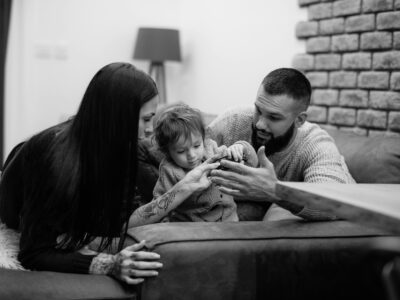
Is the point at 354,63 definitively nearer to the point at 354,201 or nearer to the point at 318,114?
the point at 318,114

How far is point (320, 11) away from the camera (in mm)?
2941

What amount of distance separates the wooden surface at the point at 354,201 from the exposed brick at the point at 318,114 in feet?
5.09

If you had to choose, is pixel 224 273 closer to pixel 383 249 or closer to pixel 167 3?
pixel 383 249

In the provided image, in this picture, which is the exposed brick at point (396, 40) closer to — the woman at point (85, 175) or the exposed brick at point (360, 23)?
the exposed brick at point (360, 23)

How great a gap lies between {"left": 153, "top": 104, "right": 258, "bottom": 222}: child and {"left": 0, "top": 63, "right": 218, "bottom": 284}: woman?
0.96 feet

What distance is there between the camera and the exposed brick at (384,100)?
2490 mm

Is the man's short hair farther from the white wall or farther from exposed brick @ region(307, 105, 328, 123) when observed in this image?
the white wall

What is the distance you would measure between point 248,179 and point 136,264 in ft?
1.61

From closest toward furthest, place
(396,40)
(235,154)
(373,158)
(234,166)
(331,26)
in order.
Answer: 1. (234,166)
2. (235,154)
3. (373,158)
4. (396,40)
5. (331,26)

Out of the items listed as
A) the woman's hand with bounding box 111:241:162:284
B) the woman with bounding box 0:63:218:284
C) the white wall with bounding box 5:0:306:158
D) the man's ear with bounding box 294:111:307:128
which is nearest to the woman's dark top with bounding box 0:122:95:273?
the woman with bounding box 0:63:218:284

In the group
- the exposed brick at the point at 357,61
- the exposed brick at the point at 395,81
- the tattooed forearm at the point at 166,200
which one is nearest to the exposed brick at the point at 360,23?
the exposed brick at the point at 357,61

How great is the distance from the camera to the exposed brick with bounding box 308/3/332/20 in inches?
113

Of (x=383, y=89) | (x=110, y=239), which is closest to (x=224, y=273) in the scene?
(x=110, y=239)

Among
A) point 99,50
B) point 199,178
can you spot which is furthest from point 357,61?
point 99,50
